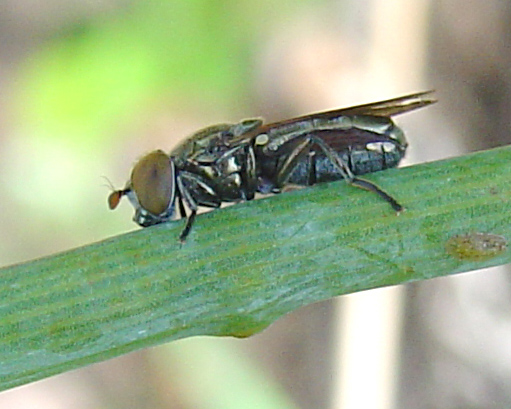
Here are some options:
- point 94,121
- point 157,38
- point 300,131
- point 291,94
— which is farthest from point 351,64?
point 300,131

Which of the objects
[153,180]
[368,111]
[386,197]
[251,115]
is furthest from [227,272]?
[251,115]

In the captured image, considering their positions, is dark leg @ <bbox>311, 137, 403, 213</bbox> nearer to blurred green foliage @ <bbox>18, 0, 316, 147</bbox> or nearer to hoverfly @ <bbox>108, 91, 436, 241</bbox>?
hoverfly @ <bbox>108, 91, 436, 241</bbox>

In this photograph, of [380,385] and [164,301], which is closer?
[164,301]

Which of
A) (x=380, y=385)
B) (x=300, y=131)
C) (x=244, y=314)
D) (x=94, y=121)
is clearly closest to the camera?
(x=244, y=314)

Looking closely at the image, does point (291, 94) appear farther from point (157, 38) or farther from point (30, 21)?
point (30, 21)

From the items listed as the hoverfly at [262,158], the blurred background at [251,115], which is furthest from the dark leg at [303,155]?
the blurred background at [251,115]

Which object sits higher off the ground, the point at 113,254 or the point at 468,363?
the point at 113,254
